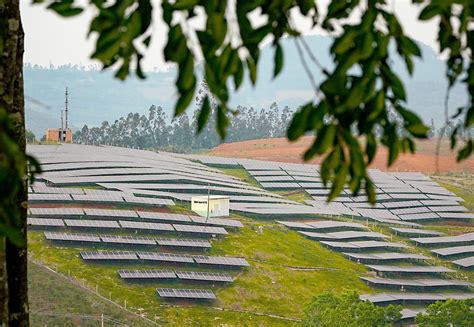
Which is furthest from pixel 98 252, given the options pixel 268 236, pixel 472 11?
pixel 472 11

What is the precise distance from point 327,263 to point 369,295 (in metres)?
7.30

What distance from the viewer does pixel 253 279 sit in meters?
55.9

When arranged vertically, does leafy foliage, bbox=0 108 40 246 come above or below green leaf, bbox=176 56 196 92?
below

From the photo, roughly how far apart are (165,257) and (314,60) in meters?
52.4

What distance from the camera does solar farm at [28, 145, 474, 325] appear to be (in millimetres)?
52344

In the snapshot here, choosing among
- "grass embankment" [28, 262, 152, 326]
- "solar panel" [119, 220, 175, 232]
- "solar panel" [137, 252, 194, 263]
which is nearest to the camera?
"grass embankment" [28, 262, 152, 326]

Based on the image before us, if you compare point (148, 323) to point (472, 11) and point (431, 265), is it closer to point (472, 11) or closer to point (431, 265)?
point (431, 265)

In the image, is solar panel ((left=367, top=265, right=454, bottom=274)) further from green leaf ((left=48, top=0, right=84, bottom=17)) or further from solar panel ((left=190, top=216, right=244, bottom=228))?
green leaf ((left=48, top=0, right=84, bottom=17))

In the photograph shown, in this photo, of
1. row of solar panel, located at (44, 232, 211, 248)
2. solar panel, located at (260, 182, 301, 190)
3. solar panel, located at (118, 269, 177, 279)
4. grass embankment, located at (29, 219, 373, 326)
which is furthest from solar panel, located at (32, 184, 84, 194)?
solar panel, located at (260, 182, 301, 190)

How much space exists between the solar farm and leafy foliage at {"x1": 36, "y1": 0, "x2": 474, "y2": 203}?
44632 mm

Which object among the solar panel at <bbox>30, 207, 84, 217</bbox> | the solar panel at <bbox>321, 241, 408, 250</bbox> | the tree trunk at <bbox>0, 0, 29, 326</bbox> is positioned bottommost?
the solar panel at <bbox>321, 241, 408, 250</bbox>

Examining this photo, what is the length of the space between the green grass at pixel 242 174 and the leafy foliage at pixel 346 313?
48168mm

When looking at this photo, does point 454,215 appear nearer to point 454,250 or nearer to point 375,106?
point 454,250

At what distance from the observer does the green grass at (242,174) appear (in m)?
93.1
